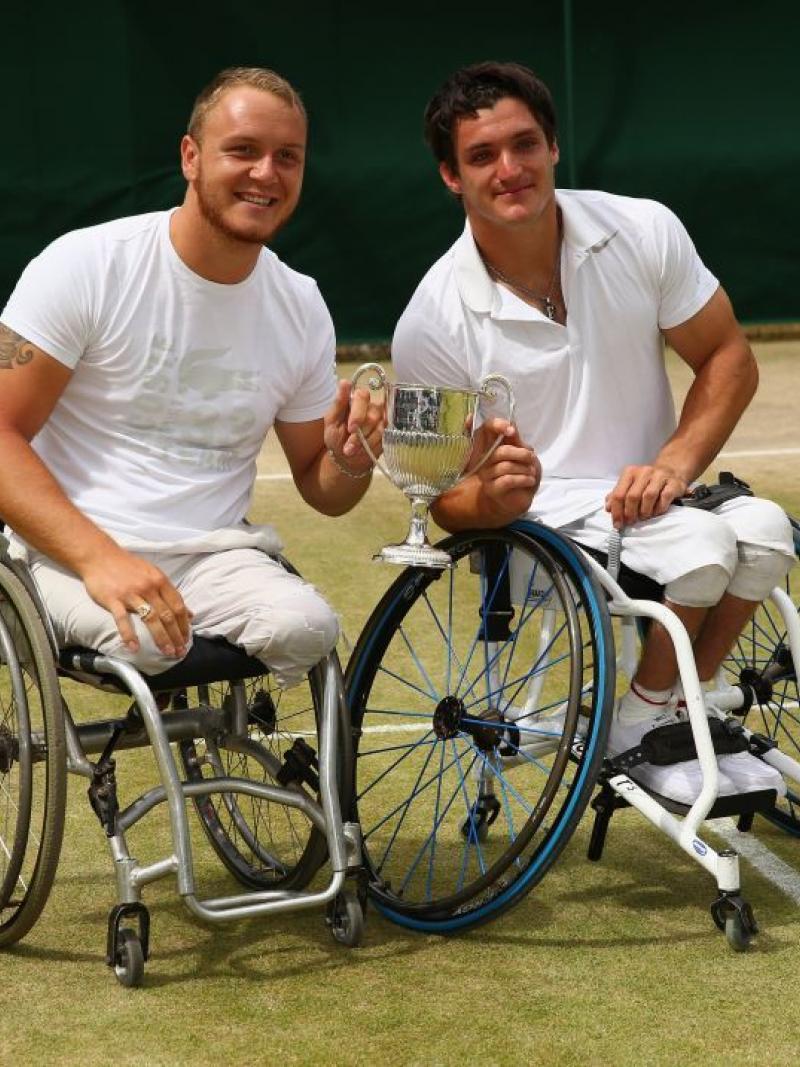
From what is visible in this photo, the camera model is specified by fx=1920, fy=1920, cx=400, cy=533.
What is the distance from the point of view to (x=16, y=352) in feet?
10.3

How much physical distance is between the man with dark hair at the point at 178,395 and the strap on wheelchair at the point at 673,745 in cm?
58

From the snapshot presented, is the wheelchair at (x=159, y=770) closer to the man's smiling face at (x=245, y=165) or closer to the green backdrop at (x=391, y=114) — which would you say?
the man's smiling face at (x=245, y=165)

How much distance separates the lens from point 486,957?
3.11m

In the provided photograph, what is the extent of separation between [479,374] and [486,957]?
1.10 meters

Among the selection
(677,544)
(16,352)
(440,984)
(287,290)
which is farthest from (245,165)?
(440,984)

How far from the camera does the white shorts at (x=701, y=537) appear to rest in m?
3.24

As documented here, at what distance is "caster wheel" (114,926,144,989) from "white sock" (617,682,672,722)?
3.07ft

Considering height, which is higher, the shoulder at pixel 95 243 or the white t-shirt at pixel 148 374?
the shoulder at pixel 95 243

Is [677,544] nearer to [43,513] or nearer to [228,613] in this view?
[228,613]

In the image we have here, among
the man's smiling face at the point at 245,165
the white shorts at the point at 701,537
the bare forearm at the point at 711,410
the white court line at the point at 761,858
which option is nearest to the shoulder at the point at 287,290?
the man's smiling face at the point at 245,165

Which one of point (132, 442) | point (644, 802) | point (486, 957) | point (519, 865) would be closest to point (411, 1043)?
point (486, 957)

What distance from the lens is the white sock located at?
3.33 metres

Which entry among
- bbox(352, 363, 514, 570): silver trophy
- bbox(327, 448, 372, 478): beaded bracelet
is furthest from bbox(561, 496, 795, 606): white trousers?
bbox(327, 448, 372, 478): beaded bracelet

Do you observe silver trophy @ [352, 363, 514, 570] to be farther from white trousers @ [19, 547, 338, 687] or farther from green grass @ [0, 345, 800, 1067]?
green grass @ [0, 345, 800, 1067]
